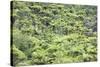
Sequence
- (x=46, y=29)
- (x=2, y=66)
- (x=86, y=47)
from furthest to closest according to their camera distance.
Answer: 1. (x=86, y=47)
2. (x=46, y=29)
3. (x=2, y=66)

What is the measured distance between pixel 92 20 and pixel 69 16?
0.36m

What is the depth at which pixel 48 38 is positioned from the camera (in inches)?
110

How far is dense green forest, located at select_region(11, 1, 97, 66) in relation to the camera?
2.65 m

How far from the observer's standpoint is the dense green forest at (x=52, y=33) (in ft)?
8.68

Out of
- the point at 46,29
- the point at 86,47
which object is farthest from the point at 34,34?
the point at 86,47

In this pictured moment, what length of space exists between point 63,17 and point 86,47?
546 millimetres

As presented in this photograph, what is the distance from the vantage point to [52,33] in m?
2.80

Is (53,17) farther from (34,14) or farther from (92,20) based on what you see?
(92,20)

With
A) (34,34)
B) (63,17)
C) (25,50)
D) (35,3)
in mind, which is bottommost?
(25,50)

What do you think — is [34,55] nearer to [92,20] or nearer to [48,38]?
[48,38]

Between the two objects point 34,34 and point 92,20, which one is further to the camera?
point 92,20

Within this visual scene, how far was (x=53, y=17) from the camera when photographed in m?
2.81

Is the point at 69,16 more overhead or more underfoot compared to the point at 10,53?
more overhead

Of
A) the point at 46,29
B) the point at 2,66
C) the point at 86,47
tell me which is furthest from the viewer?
the point at 86,47
